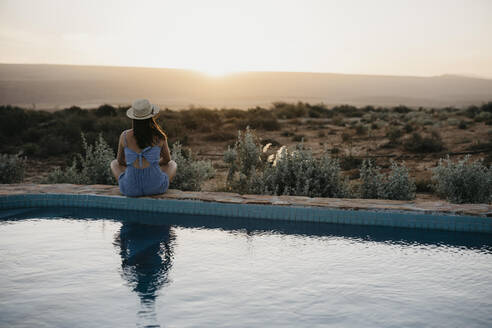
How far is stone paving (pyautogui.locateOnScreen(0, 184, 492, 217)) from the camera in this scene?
5.44 m

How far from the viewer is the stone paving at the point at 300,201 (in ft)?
17.8

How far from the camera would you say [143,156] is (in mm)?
5496

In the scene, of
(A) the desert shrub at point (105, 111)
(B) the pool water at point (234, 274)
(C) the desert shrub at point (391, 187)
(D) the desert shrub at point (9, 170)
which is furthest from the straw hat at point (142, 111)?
(A) the desert shrub at point (105, 111)

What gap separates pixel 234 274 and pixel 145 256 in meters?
0.93

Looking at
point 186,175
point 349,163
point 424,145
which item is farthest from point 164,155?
point 424,145

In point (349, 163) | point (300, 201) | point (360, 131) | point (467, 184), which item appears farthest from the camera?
point (360, 131)

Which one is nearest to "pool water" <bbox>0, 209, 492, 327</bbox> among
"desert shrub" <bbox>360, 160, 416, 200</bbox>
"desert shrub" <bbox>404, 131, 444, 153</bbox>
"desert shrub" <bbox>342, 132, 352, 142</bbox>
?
"desert shrub" <bbox>360, 160, 416, 200</bbox>

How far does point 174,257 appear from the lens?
181 inches

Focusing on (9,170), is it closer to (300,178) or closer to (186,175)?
(186,175)

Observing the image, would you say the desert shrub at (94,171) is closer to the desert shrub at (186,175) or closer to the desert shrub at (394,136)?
the desert shrub at (186,175)

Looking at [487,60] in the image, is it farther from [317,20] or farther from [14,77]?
[14,77]

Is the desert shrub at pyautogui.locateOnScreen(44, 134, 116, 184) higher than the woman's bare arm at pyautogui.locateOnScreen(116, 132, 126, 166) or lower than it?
lower

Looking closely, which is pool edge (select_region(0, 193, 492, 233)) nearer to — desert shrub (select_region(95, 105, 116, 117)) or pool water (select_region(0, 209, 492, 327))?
pool water (select_region(0, 209, 492, 327))

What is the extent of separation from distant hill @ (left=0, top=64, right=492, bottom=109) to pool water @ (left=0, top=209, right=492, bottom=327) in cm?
5322
